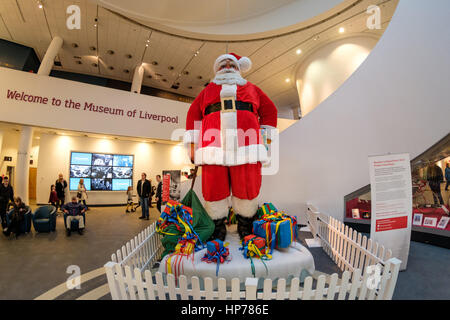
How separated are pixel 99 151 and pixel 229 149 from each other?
7267 mm

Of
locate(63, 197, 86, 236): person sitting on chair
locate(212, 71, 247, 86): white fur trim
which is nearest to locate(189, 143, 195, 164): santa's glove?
locate(212, 71, 247, 86): white fur trim

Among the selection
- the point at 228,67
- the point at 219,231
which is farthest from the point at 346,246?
the point at 228,67

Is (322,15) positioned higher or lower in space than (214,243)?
higher

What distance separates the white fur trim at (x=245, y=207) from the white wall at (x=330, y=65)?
576 centimetres

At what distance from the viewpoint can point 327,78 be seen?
649cm

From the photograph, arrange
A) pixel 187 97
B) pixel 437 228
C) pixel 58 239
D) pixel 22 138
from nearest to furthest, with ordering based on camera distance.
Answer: pixel 437 228 < pixel 58 239 < pixel 22 138 < pixel 187 97

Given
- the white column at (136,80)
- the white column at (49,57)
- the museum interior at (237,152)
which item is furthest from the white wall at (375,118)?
the white column at (49,57)

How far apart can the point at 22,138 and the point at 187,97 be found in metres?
6.35

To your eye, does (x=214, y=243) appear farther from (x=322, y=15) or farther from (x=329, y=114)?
(x=322, y=15)

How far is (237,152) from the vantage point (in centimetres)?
195

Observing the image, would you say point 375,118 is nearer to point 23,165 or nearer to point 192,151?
point 192,151

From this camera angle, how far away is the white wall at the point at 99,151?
695 centimetres

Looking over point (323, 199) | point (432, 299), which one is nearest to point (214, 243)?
point (432, 299)
